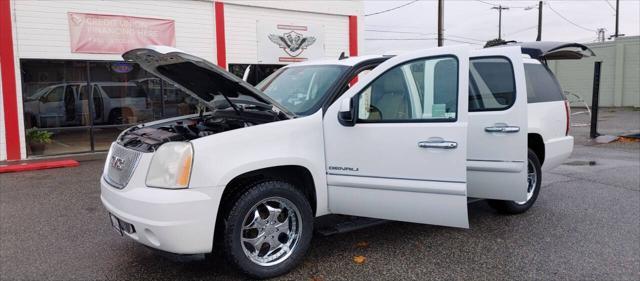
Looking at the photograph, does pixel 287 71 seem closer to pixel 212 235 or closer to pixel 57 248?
pixel 212 235

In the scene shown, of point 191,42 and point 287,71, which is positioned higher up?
point 191,42

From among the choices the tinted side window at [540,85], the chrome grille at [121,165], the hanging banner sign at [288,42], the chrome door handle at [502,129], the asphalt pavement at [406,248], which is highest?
the hanging banner sign at [288,42]

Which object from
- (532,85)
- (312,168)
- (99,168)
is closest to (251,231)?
(312,168)

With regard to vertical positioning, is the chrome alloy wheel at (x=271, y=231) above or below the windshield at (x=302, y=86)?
below

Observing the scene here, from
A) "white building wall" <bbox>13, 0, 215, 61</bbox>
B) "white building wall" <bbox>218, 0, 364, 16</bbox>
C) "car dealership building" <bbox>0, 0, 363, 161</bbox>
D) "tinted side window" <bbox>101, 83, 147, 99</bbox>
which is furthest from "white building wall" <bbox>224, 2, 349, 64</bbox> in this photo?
"tinted side window" <bbox>101, 83, 147, 99</bbox>

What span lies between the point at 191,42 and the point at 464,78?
10.8 meters

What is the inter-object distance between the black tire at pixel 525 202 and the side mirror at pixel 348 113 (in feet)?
8.35

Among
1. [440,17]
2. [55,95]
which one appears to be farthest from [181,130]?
[440,17]

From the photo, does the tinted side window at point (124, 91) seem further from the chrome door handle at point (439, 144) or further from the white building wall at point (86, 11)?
the chrome door handle at point (439, 144)

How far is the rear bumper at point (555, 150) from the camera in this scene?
5.89 metres

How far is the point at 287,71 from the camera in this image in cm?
543

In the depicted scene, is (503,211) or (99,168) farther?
(99,168)

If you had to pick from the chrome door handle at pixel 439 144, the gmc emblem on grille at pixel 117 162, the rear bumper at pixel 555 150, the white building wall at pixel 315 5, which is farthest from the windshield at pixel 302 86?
the white building wall at pixel 315 5

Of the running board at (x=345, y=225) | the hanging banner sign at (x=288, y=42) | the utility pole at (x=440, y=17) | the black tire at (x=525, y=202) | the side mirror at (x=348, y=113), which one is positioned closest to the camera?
the side mirror at (x=348, y=113)
